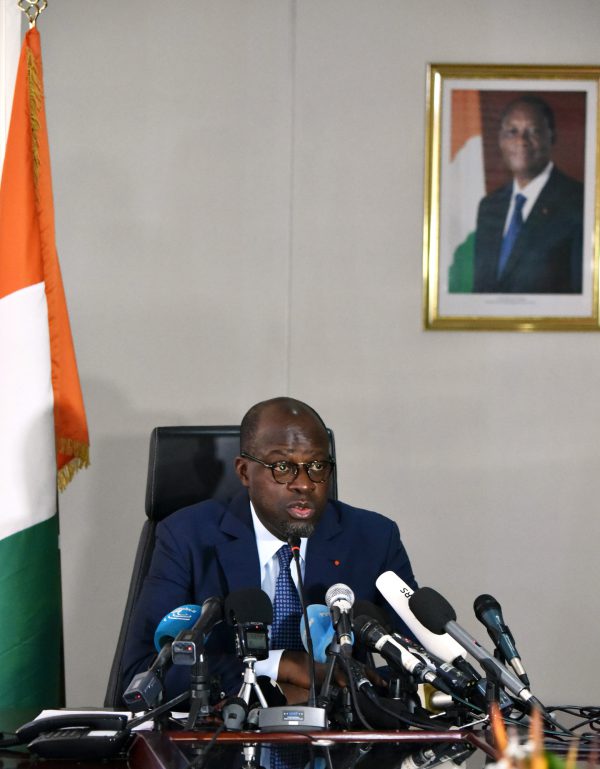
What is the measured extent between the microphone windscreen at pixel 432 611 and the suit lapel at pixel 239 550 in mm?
678

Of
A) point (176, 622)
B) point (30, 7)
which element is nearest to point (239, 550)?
point (176, 622)

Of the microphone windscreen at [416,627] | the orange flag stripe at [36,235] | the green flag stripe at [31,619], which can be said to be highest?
Answer: the orange flag stripe at [36,235]

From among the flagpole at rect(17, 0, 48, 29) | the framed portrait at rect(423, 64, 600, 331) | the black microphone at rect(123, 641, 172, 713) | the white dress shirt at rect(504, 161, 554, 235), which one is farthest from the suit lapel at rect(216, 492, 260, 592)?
the white dress shirt at rect(504, 161, 554, 235)

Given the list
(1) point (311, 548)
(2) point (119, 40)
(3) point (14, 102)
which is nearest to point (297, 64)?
(2) point (119, 40)

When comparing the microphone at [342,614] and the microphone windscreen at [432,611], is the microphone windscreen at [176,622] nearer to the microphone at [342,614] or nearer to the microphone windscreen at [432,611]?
the microphone at [342,614]

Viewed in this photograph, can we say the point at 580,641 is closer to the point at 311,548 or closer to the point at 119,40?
the point at 311,548

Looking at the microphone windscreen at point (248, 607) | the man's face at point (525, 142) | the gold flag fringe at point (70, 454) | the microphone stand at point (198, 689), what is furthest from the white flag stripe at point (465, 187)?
the microphone stand at point (198, 689)

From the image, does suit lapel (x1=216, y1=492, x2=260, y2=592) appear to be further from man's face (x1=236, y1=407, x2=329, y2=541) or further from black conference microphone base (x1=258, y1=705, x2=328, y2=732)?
black conference microphone base (x1=258, y1=705, x2=328, y2=732)

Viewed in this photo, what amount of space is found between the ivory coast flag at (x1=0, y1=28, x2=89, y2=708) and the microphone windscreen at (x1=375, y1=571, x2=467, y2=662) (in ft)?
3.85

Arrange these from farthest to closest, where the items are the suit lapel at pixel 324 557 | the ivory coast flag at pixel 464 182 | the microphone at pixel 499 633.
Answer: the ivory coast flag at pixel 464 182
the suit lapel at pixel 324 557
the microphone at pixel 499 633

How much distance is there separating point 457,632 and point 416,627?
9.2 inches

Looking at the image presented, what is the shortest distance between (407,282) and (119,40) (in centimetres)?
140

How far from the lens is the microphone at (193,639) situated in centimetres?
164

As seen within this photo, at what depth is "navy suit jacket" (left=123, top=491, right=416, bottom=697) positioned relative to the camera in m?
2.36
